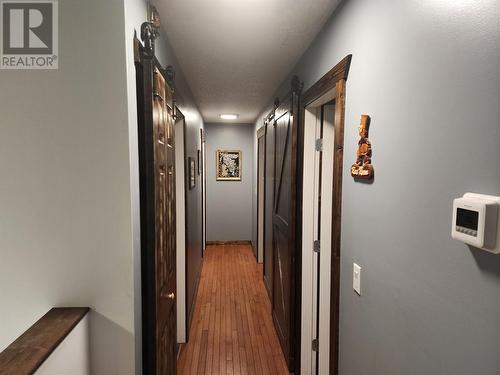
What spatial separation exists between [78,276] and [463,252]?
1303 millimetres

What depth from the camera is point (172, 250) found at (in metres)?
1.71

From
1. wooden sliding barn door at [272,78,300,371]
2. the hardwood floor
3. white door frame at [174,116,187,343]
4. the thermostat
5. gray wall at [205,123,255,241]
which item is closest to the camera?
the thermostat

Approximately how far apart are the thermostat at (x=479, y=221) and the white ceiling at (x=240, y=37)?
1.26 m

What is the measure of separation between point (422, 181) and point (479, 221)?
25cm

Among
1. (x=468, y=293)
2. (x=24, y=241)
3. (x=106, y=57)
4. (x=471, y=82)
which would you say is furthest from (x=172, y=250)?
(x=471, y=82)

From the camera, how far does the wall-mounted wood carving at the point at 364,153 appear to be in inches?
44.6

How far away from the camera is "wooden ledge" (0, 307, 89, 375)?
0.78m

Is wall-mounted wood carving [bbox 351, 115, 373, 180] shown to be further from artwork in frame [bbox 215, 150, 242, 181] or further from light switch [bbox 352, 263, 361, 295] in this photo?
artwork in frame [bbox 215, 150, 242, 181]

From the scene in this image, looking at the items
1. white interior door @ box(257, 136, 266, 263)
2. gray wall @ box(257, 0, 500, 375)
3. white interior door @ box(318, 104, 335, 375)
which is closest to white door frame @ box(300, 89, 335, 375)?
white interior door @ box(318, 104, 335, 375)

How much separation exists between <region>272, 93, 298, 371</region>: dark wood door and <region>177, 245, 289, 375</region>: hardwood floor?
186 millimetres

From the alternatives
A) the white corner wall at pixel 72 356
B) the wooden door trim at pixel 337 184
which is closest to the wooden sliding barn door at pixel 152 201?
the white corner wall at pixel 72 356

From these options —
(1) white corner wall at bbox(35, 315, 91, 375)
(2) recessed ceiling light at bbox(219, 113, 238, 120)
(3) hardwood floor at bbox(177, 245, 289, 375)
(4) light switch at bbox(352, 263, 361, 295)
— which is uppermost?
(2) recessed ceiling light at bbox(219, 113, 238, 120)

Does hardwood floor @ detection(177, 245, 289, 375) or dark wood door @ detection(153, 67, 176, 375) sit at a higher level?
dark wood door @ detection(153, 67, 176, 375)

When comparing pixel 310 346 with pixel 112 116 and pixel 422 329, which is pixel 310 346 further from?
pixel 112 116
